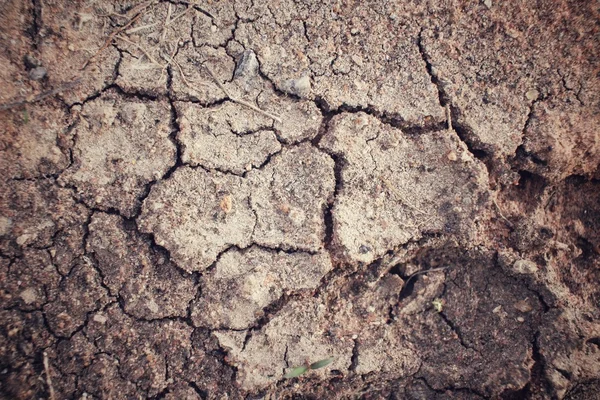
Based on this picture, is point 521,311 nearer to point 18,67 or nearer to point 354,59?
point 354,59

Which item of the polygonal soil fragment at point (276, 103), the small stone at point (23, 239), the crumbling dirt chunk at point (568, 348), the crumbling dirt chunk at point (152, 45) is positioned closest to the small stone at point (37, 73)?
the crumbling dirt chunk at point (152, 45)

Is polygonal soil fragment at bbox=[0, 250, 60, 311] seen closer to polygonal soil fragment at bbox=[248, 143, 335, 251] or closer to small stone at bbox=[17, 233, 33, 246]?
small stone at bbox=[17, 233, 33, 246]

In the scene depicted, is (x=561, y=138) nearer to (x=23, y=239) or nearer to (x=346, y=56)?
(x=346, y=56)

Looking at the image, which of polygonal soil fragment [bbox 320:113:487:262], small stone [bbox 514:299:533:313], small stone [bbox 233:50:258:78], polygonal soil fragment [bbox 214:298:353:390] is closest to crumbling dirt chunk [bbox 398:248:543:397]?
small stone [bbox 514:299:533:313]

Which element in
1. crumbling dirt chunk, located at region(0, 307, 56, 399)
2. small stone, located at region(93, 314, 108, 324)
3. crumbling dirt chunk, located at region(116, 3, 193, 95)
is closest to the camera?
crumbling dirt chunk, located at region(0, 307, 56, 399)

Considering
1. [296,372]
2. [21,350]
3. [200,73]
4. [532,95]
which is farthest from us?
[532,95]

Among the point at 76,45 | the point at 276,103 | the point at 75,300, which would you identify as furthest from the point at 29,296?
the point at 276,103
